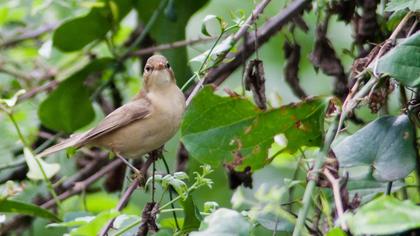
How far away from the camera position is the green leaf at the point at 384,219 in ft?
5.07

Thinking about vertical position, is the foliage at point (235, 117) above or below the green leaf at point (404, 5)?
below

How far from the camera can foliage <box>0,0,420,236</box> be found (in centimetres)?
212

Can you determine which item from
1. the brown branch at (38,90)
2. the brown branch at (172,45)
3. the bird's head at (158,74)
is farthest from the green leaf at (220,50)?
the brown branch at (38,90)

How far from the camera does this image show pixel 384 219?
5.14ft

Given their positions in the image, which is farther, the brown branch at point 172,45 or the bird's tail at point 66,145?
the brown branch at point 172,45

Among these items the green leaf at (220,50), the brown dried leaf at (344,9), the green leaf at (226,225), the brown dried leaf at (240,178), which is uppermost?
the green leaf at (220,50)

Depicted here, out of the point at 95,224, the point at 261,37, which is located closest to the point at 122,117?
the point at 261,37

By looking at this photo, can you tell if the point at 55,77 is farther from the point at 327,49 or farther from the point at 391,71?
the point at 391,71

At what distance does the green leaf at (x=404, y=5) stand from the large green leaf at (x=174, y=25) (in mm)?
1516

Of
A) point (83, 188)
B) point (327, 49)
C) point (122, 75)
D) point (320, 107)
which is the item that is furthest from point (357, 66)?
point (122, 75)

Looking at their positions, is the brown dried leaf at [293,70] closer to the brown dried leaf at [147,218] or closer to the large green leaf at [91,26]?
the large green leaf at [91,26]

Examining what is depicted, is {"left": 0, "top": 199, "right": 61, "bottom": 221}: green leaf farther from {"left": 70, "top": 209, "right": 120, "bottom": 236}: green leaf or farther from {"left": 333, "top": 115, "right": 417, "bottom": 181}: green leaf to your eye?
{"left": 333, "top": 115, "right": 417, "bottom": 181}: green leaf

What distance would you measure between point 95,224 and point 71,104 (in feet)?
6.33

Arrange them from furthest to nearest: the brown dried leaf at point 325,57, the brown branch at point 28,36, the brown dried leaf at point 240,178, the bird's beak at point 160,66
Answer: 1. the brown branch at point 28,36
2. the bird's beak at point 160,66
3. the brown dried leaf at point 325,57
4. the brown dried leaf at point 240,178
